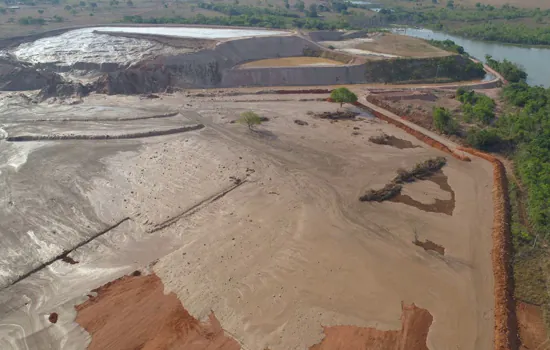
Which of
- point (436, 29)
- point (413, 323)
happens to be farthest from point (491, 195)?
point (436, 29)

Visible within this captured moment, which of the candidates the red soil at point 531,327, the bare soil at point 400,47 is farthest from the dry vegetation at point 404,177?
the bare soil at point 400,47

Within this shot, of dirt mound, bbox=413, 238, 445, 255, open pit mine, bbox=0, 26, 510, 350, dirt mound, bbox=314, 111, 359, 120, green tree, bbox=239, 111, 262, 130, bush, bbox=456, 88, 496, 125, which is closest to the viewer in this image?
open pit mine, bbox=0, 26, 510, 350

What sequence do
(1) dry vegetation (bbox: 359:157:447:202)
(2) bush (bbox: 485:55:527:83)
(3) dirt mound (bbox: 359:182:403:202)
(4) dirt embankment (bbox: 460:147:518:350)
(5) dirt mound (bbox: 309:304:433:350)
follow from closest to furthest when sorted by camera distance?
(5) dirt mound (bbox: 309:304:433:350), (4) dirt embankment (bbox: 460:147:518:350), (3) dirt mound (bbox: 359:182:403:202), (1) dry vegetation (bbox: 359:157:447:202), (2) bush (bbox: 485:55:527:83)

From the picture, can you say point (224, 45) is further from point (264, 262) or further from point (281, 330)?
point (281, 330)

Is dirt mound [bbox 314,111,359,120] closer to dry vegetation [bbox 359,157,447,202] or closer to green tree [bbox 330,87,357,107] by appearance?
green tree [bbox 330,87,357,107]

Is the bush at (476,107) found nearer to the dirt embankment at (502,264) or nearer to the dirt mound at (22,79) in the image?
the dirt embankment at (502,264)

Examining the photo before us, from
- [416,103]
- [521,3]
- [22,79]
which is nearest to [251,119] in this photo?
[416,103]

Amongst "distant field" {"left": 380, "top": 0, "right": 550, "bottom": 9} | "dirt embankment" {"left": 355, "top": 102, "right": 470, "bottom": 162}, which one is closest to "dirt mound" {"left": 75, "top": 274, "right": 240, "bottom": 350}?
"dirt embankment" {"left": 355, "top": 102, "right": 470, "bottom": 162}
